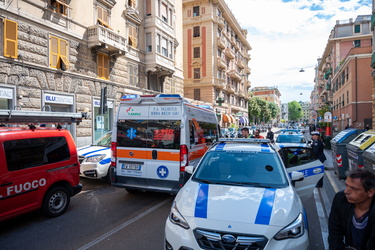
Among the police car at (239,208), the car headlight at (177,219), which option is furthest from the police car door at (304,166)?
the car headlight at (177,219)

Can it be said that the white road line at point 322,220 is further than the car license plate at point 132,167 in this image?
No

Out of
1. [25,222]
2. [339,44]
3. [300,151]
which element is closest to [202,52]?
[339,44]

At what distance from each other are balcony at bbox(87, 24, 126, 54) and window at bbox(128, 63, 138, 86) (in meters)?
2.33

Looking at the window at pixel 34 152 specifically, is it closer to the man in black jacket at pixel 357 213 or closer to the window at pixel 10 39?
the man in black jacket at pixel 357 213

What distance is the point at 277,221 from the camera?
2.88 metres

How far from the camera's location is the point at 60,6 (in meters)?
14.6

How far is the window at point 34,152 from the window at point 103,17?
1420 centimetres

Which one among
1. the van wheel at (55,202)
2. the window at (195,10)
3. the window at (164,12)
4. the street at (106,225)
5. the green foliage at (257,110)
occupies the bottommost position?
the street at (106,225)

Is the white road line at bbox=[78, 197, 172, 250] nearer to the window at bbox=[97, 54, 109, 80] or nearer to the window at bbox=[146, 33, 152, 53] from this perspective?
the window at bbox=[97, 54, 109, 80]

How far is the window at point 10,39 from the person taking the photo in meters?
11.6

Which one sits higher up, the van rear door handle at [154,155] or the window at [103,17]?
the window at [103,17]

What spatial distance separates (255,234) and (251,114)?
222 feet

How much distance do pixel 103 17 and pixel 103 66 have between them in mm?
3373

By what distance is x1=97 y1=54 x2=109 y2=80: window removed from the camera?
17234 millimetres
